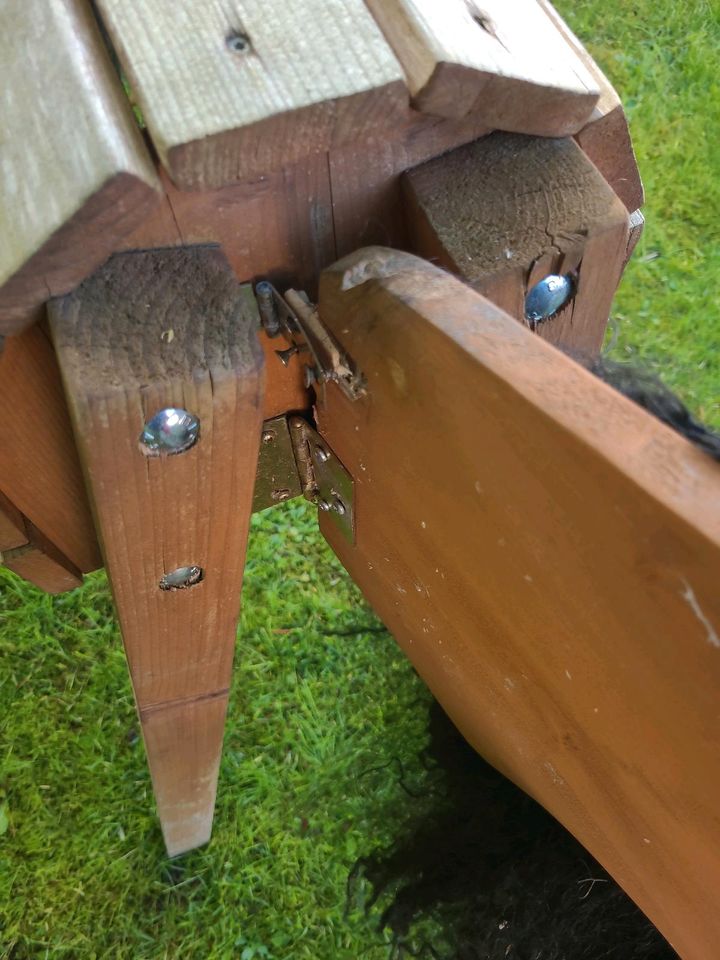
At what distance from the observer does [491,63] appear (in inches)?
23.7

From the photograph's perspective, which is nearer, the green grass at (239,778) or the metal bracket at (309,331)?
the metal bracket at (309,331)

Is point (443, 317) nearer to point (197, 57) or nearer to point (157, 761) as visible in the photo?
point (197, 57)

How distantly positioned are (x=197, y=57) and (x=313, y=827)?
166 cm

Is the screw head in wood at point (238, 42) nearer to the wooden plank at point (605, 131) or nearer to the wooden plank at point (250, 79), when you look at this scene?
the wooden plank at point (250, 79)

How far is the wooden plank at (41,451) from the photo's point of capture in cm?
75

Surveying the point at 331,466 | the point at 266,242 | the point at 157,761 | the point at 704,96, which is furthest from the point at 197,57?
the point at 704,96

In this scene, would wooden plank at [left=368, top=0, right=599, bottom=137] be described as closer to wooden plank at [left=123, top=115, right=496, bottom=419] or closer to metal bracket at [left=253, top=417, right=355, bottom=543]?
wooden plank at [left=123, top=115, right=496, bottom=419]

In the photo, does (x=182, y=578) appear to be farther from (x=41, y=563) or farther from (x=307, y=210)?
(x=307, y=210)

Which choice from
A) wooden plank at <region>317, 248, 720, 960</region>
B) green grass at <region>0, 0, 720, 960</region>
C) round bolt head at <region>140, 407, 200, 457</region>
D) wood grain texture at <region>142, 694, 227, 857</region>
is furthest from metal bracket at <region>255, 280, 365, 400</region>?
green grass at <region>0, 0, 720, 960</region>

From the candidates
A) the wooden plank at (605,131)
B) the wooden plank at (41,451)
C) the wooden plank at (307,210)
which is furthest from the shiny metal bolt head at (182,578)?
the wooden plank at (605,131)

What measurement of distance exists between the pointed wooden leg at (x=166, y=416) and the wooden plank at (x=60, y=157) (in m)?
0.05

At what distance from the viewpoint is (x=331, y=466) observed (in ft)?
2.99

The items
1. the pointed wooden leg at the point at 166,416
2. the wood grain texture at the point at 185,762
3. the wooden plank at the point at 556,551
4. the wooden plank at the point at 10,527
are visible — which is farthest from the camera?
the wood grain texture at the point at 185,762

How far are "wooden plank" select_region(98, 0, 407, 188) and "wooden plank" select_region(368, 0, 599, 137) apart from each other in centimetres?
2
